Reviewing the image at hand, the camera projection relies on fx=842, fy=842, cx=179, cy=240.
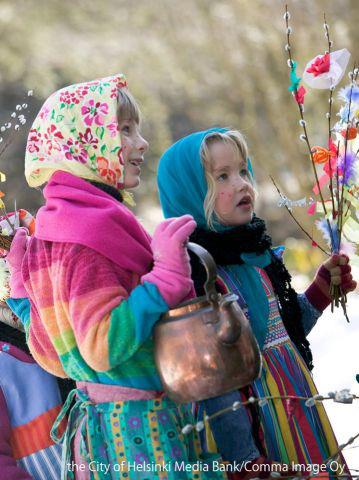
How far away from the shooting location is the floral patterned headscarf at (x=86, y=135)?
6.48ft

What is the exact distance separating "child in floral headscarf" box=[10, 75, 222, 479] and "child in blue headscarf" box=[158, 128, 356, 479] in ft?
1.16

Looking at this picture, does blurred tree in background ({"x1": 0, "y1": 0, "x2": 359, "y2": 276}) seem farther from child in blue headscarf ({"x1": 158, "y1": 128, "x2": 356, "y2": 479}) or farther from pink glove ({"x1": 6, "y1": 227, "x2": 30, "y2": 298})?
pink glove ({"x1": 6, "y1": 227, "x2": 30, "y2": 298})

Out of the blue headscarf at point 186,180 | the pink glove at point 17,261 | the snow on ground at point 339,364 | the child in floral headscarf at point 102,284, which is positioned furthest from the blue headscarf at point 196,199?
the snow on ground at point 339,364

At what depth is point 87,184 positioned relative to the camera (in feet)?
6.37

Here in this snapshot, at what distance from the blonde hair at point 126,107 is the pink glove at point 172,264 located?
37 centimetres

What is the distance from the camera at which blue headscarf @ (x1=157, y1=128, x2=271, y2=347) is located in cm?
232

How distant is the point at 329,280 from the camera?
2.50 meters

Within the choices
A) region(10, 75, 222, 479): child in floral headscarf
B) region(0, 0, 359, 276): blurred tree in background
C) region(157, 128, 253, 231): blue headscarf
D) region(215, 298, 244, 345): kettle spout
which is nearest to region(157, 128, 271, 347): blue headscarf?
region(157, 128, 253, 231): blue headscarf

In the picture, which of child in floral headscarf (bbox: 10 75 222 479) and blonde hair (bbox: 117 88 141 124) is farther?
blonde hair (bbox: 117 88 141 124)

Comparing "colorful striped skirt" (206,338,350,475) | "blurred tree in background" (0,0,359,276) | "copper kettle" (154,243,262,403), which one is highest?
"blurred tree in background" (0,0,359,276)

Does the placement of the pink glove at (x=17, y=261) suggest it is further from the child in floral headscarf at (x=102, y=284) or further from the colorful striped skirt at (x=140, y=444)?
the colorful striped skirt at (x=140, y=444)

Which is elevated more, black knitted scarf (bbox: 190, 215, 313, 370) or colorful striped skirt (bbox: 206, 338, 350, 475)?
black knitted scarf (bbox: 190, 215, 313, 370)

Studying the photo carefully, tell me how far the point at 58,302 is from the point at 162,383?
29 cm

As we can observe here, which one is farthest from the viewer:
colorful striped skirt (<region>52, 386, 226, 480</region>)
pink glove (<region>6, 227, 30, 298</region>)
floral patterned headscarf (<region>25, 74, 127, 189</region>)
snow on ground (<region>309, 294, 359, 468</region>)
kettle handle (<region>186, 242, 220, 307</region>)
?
snow on ground (<region>309, 294, 359, 468</region>)
